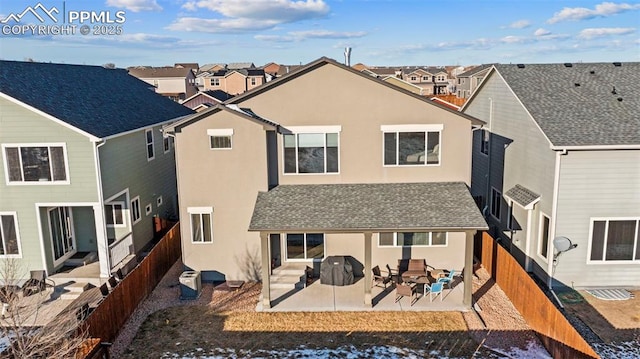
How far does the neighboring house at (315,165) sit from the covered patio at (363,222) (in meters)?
0.07

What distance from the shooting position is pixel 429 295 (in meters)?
14.4

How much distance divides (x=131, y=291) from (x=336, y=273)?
6.56m

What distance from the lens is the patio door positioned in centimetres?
1611

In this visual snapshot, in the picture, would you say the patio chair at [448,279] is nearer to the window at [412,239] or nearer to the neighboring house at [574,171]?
the window at [412,239]

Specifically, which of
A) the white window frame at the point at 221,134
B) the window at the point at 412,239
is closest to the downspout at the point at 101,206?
the white window frame at the point at 221,134

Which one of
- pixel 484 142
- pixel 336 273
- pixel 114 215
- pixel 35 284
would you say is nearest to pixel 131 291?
pixel 35 284

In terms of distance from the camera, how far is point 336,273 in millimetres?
15055

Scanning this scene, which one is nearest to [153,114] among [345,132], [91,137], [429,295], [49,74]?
[49,74]

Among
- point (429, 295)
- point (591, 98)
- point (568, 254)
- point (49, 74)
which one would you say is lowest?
point (429, 295)

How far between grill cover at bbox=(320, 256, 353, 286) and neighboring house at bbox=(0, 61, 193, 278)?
771 cm

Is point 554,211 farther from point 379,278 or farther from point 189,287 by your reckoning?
point 189,287

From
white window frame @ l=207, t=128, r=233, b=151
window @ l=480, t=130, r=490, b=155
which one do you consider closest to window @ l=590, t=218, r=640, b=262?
window @ l=480, t=130, r=490, b=155

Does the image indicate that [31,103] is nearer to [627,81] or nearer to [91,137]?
[91,137]

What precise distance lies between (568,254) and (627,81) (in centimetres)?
774
